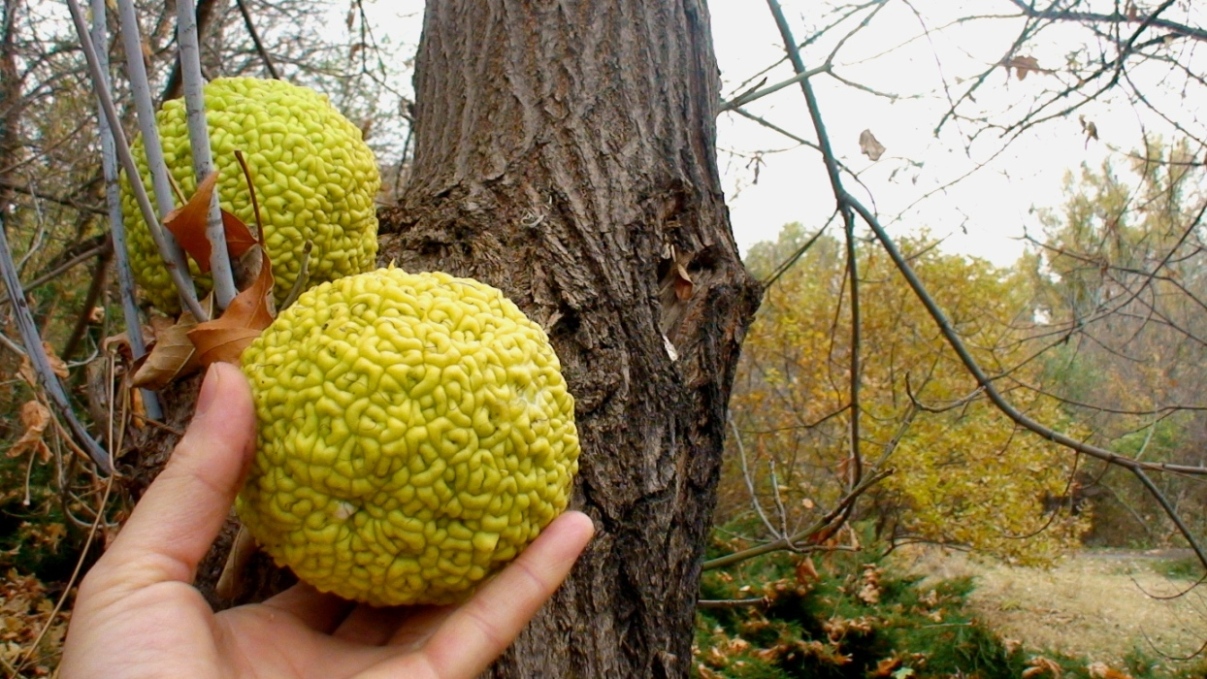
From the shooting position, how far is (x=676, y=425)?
5.01 ft

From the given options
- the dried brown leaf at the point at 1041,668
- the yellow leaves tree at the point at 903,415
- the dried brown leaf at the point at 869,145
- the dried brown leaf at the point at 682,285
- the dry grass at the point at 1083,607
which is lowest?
the dry grass at the point at 1083,607

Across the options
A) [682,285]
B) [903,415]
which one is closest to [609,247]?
[682,285]

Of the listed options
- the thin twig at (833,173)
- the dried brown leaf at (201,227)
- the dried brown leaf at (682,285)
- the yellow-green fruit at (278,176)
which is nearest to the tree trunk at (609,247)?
the dried brown leaf at (682,285)

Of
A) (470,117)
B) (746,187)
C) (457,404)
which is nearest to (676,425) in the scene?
(457,404)

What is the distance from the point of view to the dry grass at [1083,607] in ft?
26.0

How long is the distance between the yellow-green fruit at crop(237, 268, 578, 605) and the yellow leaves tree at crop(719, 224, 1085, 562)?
287 inches

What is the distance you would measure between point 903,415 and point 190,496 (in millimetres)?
7911

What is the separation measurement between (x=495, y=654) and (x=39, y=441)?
1.43m

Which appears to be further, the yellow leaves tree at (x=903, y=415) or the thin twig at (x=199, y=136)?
the yellow leaves tree at (x=903, y=415)

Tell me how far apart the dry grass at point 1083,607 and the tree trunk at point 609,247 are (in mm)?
6473

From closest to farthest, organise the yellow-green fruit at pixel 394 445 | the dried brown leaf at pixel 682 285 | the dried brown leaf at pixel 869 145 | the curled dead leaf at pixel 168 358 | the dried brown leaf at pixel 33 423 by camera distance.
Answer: the yellow-green fruit at pixel 394 445, the curled dead leaf at pixel 168 358, the dried brown leaf at pixel 682 285, the dried brown leaf at pixel 33 423, the dried brown leaf at pixel 869 145

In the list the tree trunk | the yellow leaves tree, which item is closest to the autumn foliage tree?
the yellow leaves tree

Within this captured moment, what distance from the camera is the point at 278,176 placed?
1.35 metres

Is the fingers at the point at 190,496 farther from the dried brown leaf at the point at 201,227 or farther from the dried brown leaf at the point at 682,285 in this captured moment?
the dried brown leaf at the point at 682,285
